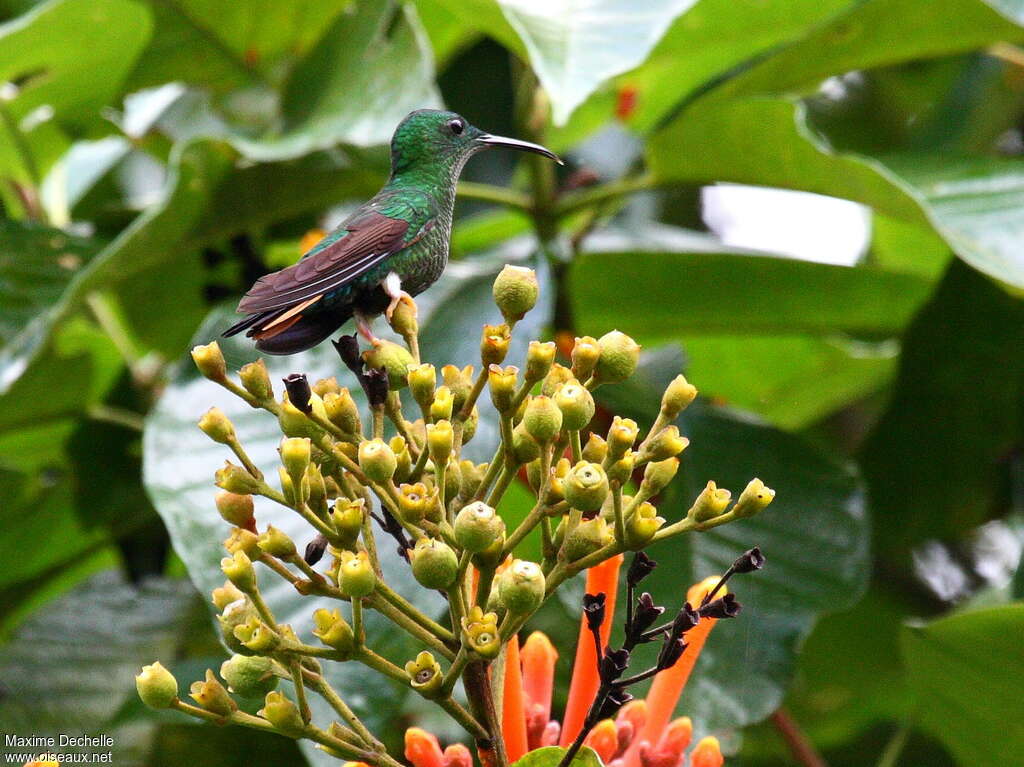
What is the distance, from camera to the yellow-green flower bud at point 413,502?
3.07ft

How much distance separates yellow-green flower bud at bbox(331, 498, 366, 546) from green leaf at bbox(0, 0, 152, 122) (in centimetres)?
126

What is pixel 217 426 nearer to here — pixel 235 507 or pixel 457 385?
pixel 235 507

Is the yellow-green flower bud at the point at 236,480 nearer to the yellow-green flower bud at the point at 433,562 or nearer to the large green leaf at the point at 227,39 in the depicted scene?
the yellow-green flower bud at the point at 433,562

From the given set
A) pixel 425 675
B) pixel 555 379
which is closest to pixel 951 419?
pixel 555 379

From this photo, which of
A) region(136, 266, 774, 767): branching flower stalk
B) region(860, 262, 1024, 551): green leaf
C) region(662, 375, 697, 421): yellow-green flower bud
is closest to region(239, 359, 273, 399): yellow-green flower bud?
region(136, 266, 774, 767): branching flower stalk

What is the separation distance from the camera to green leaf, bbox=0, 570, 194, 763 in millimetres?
2061

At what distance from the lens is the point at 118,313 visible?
8.57ft

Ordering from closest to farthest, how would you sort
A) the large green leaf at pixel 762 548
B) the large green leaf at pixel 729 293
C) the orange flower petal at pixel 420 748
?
the orange flower petal at pixel 420 748 < the large green leaf at pixel 762 548 < the large green leaf at pixel 729 293

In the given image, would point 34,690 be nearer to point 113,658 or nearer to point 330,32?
point 113,658

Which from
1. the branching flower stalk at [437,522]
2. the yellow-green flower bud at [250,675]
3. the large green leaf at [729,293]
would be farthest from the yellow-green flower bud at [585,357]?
the large green leaf at [729,293]

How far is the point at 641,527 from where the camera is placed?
0.96 metres

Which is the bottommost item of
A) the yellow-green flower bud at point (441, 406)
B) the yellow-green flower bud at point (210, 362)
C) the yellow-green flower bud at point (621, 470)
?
the yellow-green flower bud at point (621, 470)

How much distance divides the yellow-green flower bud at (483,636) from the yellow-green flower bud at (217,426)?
23 cm

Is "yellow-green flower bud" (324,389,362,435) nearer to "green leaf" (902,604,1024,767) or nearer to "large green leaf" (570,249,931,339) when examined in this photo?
"green leaf" (902,604,1024,767)
